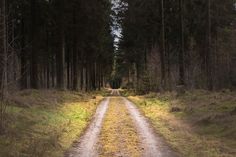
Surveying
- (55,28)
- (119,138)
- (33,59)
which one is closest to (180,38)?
(55,28)

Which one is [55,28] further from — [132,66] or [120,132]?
[132,66]

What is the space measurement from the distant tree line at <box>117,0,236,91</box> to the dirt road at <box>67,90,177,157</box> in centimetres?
2120

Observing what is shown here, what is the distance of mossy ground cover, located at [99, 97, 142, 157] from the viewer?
13.8 m

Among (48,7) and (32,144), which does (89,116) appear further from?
(48,7)

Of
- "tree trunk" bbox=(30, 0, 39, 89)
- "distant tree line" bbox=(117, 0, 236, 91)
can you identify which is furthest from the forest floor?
"distant tree line" bbox=(117, 0, 236, 91)

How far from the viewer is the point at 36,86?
40875 mm

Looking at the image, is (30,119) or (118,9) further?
(118,9)

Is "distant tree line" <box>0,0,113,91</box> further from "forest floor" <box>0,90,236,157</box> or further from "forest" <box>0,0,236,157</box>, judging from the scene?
"forest floor" <box>0,90,236,157</box>

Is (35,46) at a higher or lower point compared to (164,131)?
higher

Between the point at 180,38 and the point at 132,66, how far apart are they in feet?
135

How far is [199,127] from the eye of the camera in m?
19.6

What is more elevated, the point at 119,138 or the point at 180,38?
the point at 180,38

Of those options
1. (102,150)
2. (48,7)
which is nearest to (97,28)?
(48,7)

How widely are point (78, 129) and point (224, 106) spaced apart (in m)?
8.04
